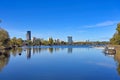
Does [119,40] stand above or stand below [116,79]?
above

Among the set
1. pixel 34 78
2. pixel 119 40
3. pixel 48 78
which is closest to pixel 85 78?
pixel 48 78

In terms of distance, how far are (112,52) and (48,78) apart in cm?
7481

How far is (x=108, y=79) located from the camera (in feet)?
114

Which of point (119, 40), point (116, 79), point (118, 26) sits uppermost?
point (118, 26)

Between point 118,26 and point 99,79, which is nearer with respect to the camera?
point 99,79

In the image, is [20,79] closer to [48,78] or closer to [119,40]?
[48,78]

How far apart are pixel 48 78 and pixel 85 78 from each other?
Answer: 6.27 metres

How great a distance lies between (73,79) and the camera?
111ft

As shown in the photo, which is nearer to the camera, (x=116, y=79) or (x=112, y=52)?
(x=116, y=79)

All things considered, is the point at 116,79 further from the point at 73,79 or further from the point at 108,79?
the point at 73,79

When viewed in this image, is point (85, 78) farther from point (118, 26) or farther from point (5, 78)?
point (118, 26)

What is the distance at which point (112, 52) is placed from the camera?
103625 mm

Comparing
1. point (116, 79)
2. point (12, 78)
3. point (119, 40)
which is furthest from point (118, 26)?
point (12, 78)

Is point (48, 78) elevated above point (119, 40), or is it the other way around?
point (119, 40)
